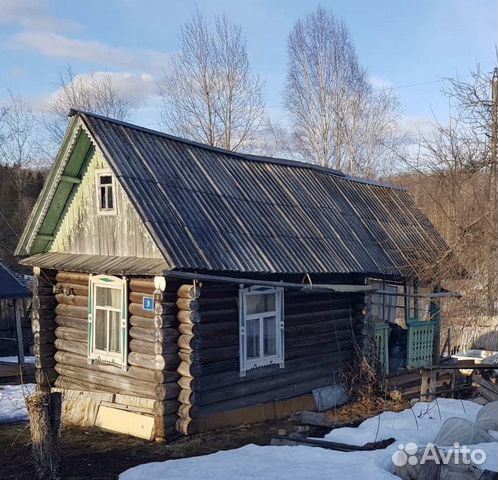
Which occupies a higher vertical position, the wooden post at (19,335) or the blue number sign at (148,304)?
the blue number sign at (148,304)

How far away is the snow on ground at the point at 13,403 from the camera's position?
10.8m

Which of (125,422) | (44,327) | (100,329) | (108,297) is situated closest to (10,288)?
(44,327)

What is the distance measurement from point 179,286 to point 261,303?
1.83 meters

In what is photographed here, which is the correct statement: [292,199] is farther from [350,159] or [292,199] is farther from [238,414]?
[350,159]

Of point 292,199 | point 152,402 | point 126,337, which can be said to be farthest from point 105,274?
point 292,199

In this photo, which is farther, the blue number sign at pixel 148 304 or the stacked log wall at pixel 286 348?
the stacked log wall at pixel 286 348

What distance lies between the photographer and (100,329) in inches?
408

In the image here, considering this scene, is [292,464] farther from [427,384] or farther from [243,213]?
[427,384]

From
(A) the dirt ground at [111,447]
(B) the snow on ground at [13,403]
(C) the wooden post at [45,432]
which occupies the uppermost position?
(C) the wooden post at [45,432]

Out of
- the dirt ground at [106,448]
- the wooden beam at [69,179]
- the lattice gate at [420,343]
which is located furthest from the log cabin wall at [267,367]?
the wooden beam at [69,179]

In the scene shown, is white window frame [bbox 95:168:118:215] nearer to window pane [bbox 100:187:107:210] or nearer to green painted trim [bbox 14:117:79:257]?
window pane [bbox 100:187:107:210]

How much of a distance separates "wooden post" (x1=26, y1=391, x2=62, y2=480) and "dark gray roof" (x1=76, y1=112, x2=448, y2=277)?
8.67 ft

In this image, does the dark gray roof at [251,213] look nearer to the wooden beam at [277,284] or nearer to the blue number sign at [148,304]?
the wooden beam at [277,284]

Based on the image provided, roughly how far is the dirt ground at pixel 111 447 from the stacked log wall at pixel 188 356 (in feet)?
0.96
